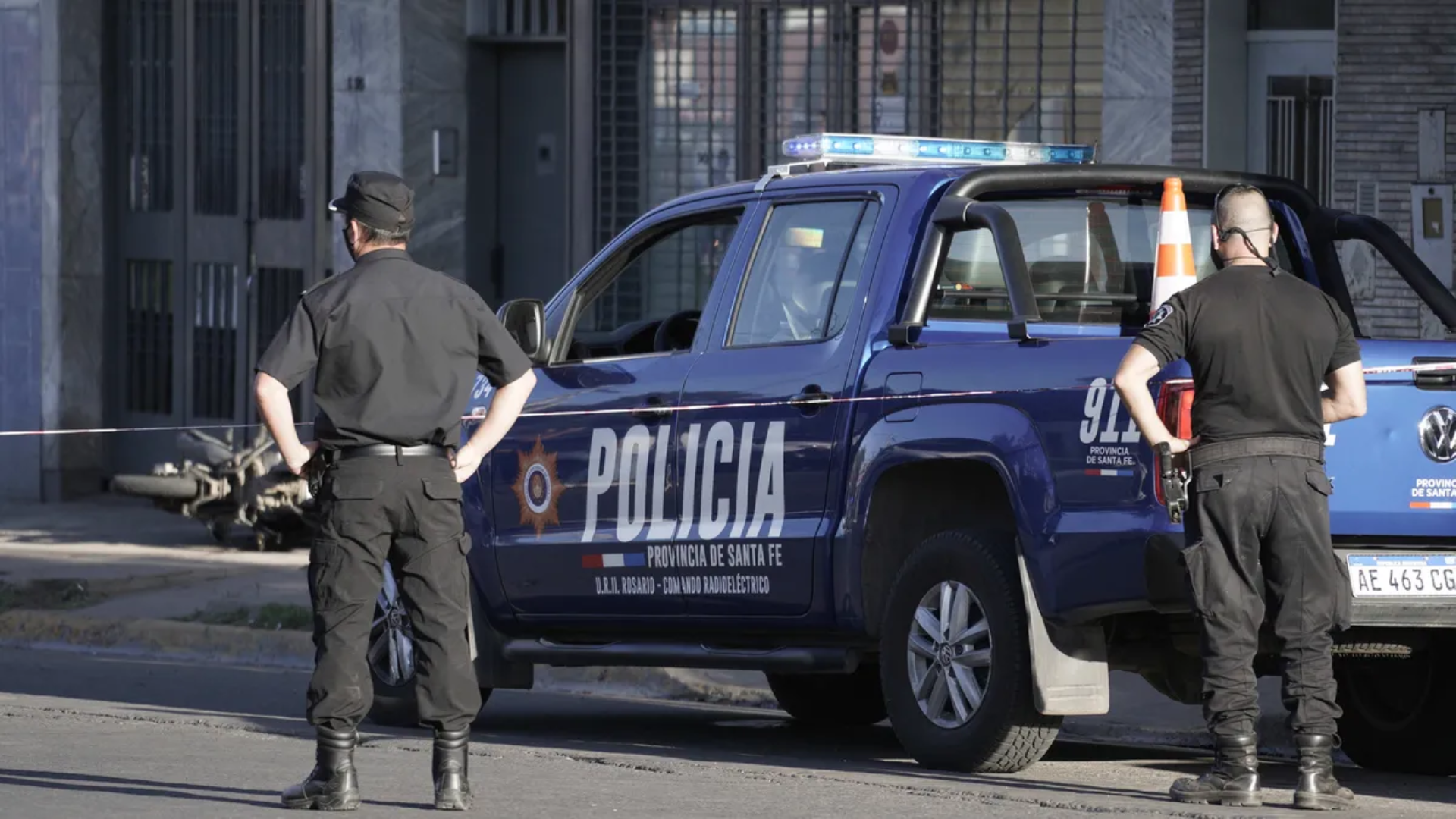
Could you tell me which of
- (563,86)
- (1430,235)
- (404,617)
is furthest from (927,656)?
(563,86)

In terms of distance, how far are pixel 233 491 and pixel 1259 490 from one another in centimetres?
964

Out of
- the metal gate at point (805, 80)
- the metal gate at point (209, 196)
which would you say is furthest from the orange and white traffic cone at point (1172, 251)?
the metal gate at point (209, 196)

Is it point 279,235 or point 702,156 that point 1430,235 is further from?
point 279,235

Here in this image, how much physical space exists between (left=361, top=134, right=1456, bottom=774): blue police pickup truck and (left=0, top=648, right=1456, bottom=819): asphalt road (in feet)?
1.05

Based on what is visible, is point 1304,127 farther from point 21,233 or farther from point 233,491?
point 21,233

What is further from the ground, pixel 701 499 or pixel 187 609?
pixel 701 499

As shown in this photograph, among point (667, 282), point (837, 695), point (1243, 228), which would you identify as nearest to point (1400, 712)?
point (1243, 228)

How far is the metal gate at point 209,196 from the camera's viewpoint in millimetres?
18078

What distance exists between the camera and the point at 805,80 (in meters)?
15.7

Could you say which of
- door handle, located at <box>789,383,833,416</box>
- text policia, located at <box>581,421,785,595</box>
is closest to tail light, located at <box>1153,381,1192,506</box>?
door handle, located at <box>789,383,833,416</box>

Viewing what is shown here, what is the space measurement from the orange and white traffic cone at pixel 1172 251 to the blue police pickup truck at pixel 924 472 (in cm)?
33

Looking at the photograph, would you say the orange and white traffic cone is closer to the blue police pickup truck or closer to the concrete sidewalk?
the blue police pickup truck

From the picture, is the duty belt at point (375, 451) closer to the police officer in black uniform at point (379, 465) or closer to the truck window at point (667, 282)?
the police officer in black uniform at point (379, 465)

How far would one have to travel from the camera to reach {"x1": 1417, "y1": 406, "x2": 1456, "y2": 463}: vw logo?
24.4 feet
